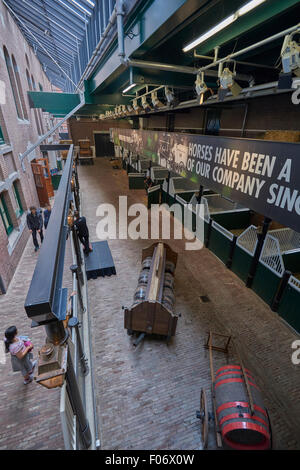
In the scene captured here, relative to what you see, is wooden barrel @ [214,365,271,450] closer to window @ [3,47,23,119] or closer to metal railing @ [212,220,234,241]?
metal railing @ [212,220,234,241]

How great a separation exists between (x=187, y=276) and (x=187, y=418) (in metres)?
4.79

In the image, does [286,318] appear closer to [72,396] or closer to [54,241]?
[72,396]

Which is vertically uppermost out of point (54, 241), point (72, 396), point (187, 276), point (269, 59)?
point (269, 59)

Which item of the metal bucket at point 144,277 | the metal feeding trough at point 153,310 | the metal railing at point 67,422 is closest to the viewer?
the metal railing at point 67,422

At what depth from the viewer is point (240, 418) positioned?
141 inches

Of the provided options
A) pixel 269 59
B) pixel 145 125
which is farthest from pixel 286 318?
pixel 145 125

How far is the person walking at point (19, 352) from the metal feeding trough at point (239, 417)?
359cm

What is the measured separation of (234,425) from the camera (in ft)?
11.6

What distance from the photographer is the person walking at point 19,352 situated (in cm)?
425

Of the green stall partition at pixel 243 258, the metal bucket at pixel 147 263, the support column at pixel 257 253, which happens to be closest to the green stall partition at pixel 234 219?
the green stall partition at pixel 243 258

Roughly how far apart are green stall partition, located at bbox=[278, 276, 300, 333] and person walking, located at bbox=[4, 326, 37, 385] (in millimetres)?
6917

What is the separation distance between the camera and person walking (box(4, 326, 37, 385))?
425 cm

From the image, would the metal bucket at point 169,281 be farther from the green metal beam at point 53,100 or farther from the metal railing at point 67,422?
the green metal beam at point 53,100

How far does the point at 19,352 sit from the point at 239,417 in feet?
13.8
